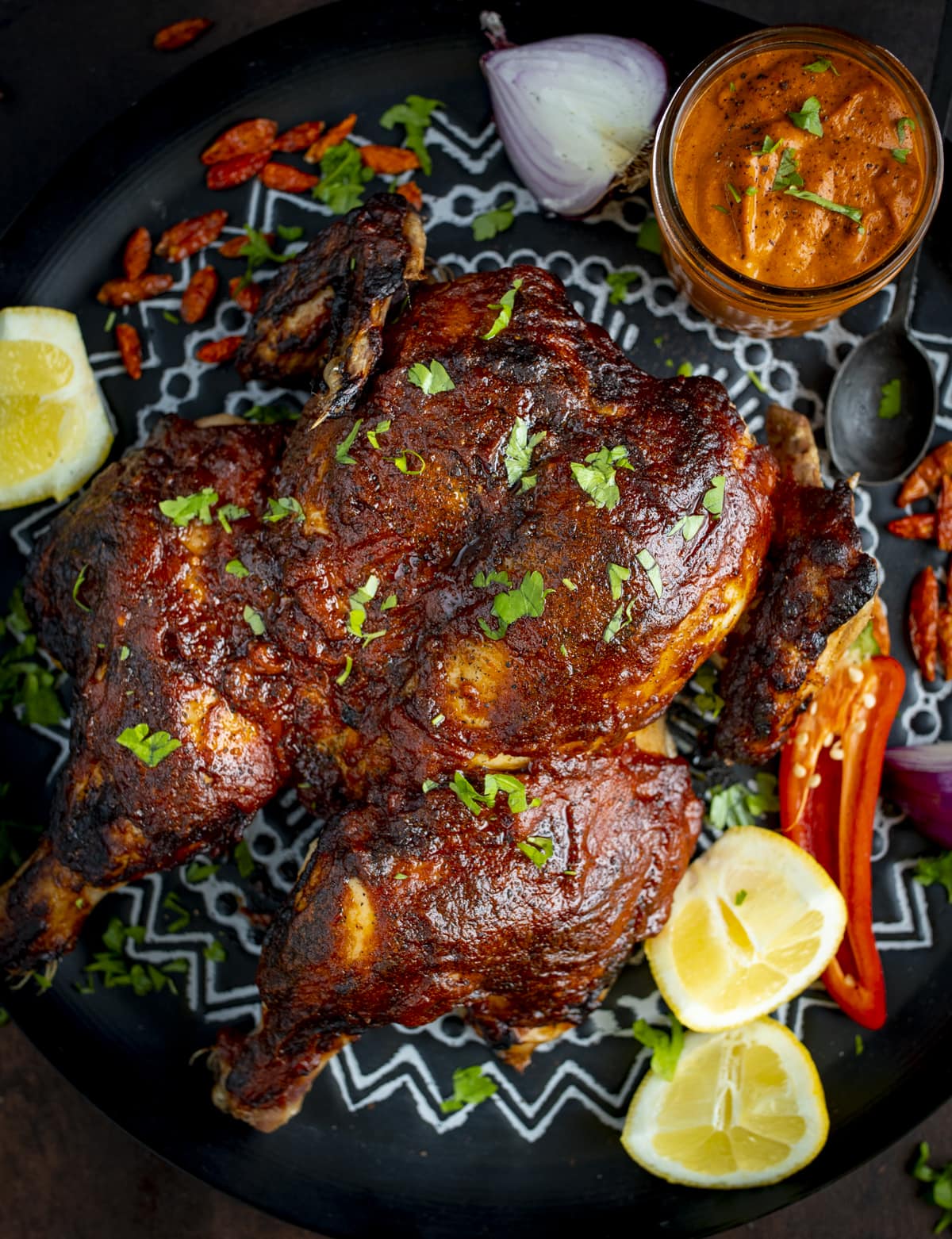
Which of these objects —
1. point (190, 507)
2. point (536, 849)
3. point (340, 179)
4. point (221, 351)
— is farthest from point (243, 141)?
point (536, 849)

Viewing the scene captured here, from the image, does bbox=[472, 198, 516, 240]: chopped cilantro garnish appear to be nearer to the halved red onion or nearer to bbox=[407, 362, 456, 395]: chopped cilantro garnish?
the halved red onion

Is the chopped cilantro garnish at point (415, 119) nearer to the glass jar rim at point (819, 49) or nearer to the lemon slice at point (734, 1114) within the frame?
the glass jar rim at point (819, 49)

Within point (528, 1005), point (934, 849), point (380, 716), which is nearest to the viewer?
point (380, 716)

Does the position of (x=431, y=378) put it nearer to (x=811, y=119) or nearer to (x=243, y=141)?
(x=811, y=119)

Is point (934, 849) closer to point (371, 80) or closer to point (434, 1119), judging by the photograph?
point (434, 1119)

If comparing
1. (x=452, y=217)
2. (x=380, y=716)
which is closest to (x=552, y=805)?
(x=380, y=716)

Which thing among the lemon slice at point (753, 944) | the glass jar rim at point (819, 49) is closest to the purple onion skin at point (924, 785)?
the lemon slice at point (753, 944)
